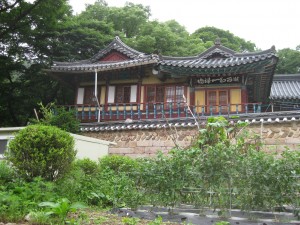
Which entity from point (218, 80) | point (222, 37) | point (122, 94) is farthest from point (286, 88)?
point (222, 37)

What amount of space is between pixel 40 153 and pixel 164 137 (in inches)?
312

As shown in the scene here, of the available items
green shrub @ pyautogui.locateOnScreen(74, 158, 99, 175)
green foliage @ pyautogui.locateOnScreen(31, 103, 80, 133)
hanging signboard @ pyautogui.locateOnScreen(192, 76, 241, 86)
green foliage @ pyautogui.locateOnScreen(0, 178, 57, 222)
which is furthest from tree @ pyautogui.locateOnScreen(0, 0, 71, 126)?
green foliage @ pyautogui.locateOnScreen(0, 178, 57, 222)

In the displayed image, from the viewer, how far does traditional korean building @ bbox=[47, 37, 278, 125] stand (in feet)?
56.5

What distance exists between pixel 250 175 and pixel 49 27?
816 inches

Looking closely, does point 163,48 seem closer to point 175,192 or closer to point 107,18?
point 107,18

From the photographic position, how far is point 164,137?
14.9 meters

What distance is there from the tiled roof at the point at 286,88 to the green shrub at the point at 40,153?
18067 millimetres

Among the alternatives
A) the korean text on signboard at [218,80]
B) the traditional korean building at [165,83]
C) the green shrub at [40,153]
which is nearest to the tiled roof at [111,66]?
the traditional korean building at [165,83]

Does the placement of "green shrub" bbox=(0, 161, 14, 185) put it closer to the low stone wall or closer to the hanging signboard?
the low stone wall

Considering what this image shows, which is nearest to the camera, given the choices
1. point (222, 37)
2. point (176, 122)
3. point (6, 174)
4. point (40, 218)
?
point (40, 218)

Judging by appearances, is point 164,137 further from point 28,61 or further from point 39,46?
point 28,61

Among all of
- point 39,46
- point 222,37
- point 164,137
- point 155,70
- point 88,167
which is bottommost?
point 88,167

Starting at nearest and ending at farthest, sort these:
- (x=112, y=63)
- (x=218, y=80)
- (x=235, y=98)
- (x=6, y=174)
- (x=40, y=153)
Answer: (x=40, y=153)
(x=6, y=174)
(x=235, y=98)
(x=218, y=80)
(x=112, y=63)

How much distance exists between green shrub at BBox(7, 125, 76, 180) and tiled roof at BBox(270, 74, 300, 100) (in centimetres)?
1807
